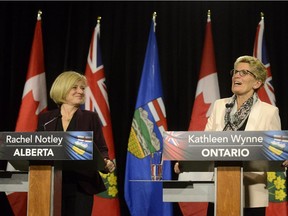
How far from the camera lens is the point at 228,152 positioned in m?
2.39

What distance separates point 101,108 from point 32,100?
0.66 metres

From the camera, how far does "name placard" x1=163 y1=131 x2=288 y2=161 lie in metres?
2.36

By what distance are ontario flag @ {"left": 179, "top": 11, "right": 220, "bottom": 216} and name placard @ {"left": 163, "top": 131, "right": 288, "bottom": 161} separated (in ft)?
8.07

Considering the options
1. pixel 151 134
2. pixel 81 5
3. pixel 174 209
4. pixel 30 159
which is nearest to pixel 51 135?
pixel 30 159

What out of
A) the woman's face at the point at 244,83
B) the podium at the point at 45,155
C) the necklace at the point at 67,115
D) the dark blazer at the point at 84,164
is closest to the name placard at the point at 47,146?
the podium at the point at 45,155

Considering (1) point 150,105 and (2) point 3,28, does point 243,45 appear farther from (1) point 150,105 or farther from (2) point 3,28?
(2) point 3,28

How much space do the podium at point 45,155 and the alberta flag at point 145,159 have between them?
2247mm

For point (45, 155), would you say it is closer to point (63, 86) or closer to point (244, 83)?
point (63, 86)

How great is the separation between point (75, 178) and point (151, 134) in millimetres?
1899

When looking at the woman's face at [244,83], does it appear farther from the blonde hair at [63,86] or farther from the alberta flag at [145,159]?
the alberta flag at [145,159]

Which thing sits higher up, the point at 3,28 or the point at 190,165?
the point at 3,28

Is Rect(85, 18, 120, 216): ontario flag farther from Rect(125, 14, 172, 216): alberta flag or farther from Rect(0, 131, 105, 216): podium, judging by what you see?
Rect(0, 131, 105, 216): podium

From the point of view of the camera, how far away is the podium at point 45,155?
2.48 meters

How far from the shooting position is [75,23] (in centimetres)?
571
